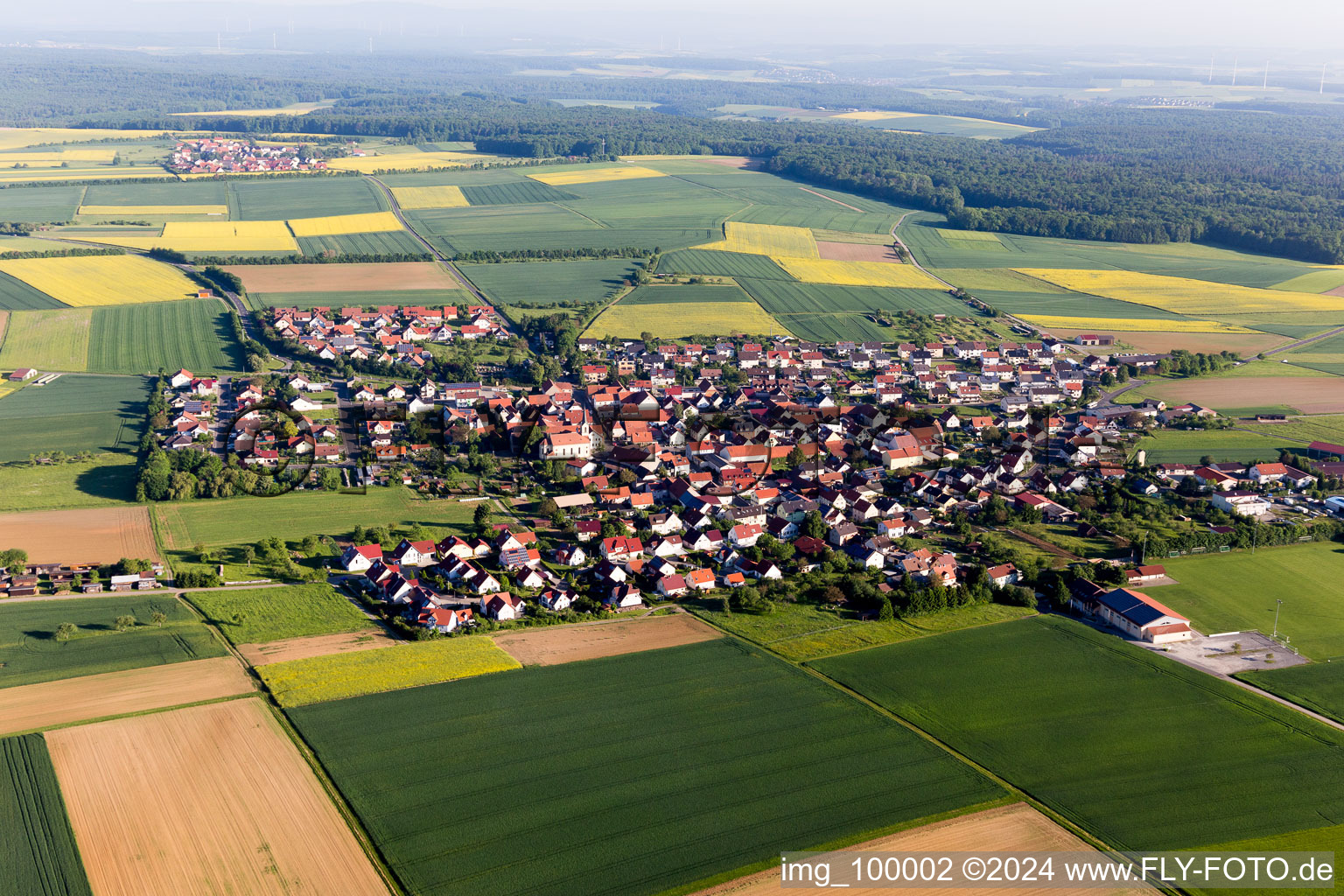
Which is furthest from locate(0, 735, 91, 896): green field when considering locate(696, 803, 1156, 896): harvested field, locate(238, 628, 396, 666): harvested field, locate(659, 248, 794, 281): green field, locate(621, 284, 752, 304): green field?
locate(659, 248, 794, 281): green field

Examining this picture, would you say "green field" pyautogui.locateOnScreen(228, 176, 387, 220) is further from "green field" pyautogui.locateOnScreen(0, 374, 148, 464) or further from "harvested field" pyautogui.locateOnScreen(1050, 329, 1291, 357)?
"harvested field" pyautogui.locateOnScreen(1050, 329, 1291, 357)

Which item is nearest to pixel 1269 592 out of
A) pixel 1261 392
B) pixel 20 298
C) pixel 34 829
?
pixel 1261 392

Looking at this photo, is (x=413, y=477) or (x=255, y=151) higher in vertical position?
(x=255, y=151)

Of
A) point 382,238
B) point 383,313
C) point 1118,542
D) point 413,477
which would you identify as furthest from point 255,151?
point 1118,542

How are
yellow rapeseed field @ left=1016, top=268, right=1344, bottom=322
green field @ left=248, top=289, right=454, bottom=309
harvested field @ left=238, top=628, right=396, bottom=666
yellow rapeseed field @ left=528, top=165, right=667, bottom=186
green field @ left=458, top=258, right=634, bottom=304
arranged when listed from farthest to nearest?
yellow rapeseed field @ left=528, top=165, right=667, bottom=186
yellow rapeseed field @ left=1016, top=268, right=1344, bottom=322
green field @ left=458, top=258, right=634, bottom=304
green field @ left=248, top=289, right=454, bottom=309
harvested field @ left=238, top=628, right=396, bottom=666

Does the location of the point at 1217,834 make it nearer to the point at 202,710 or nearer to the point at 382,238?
the point at 202,710

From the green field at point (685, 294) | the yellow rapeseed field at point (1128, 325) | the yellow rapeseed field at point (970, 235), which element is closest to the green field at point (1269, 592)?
the yellow rapeseed field at point (1128, 325)
